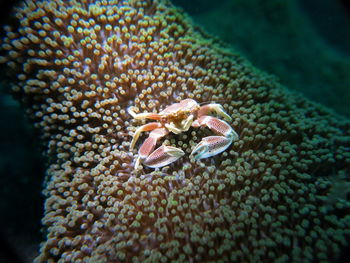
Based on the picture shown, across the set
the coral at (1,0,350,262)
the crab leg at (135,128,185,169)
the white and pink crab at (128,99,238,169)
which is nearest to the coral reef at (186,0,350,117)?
the coral at (1,0,350,262)

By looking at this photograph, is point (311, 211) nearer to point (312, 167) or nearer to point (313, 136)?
point (312, 167)

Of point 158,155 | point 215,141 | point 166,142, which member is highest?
point 215,141

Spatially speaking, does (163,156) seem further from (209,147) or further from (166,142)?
(209,147)

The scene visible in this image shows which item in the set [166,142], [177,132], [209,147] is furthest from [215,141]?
[166,142]

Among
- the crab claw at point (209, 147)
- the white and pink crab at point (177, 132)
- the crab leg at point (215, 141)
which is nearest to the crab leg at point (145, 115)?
the white and pink crab at point (177, 132)

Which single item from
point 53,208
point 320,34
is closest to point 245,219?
point 53,208

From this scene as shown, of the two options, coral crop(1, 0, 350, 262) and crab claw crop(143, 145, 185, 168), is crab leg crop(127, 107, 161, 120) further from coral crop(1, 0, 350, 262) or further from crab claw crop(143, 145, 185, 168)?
crab claw crop(143, 145, 185, 168)
